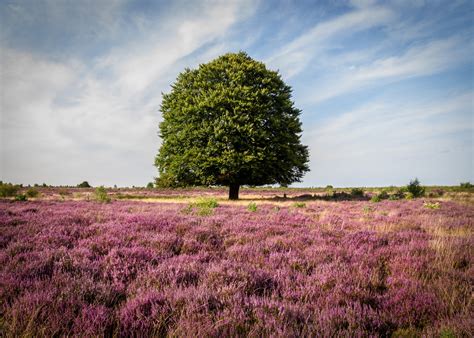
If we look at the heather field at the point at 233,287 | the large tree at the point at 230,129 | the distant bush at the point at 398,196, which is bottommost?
the heather field at the point at 233,287

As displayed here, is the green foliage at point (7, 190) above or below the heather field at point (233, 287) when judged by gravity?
above

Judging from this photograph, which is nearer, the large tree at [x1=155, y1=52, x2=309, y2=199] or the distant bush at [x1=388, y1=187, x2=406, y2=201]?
the large tree at [x1=155, y1=52, x2=309, y2=199]

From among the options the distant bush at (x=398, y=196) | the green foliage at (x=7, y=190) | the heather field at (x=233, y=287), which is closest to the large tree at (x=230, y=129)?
the distant bush at (x=398, y=196)

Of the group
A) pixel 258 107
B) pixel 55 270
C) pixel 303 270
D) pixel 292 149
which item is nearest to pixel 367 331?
pixel 303 270

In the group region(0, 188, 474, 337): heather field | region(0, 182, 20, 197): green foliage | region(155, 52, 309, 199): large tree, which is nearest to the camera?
region(0, 188, 474, 337): heather field

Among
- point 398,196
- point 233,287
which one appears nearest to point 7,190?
point 233,287

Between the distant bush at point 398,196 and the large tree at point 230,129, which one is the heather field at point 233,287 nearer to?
the large tree at point 230,129

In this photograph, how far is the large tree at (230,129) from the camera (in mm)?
22469

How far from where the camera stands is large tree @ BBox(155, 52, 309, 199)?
73.7 ft

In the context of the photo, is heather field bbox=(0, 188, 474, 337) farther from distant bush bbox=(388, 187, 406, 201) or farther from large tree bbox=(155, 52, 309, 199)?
distant bush bbox=(388, 187, 406, 201)

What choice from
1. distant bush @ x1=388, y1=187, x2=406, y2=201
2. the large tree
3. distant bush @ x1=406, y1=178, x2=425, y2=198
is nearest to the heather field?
the large tree

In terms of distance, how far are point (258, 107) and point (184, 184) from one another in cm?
1015

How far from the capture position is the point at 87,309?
2.79 metres

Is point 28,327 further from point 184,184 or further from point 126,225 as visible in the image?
point 184,184
